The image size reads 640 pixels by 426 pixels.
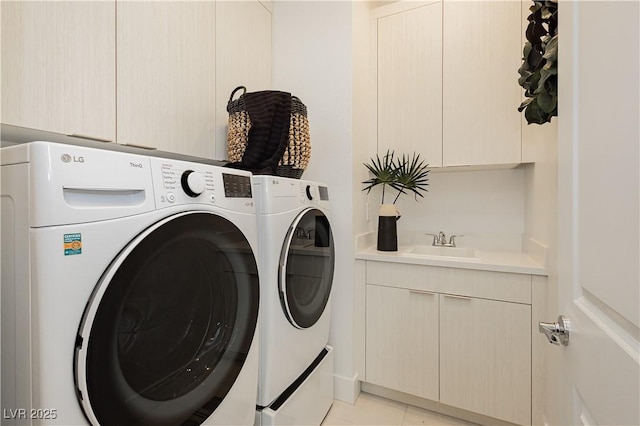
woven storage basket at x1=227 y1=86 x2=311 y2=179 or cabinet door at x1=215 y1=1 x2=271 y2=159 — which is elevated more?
cabinet door at x1=215 y1=1 x2=271 y2=159

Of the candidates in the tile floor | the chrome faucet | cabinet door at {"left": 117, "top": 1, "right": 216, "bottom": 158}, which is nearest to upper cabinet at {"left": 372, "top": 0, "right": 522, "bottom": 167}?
the chrome faucet

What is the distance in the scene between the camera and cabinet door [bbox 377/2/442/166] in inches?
75.6

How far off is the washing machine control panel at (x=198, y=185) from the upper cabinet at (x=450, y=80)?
Answer: 4.53 feet

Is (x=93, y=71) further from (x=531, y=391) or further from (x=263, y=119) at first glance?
(x=531, y=391)

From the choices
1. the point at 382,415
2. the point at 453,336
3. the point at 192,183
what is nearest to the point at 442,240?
the point at 453,336

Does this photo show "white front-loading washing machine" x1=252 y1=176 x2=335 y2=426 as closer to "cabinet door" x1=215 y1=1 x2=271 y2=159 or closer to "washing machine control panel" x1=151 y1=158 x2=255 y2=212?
"washing machine control panel" x1=151 y1=158 x2=255 y2=212

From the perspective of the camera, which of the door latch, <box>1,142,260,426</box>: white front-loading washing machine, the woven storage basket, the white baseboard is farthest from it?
the white baseboard

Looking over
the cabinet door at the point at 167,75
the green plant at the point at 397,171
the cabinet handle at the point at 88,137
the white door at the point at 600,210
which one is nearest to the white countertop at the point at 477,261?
the green plant at the point at 397,171

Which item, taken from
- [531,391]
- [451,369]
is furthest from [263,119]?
[531,391]

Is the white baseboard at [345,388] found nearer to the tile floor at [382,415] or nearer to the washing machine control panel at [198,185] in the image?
the tile floor at [382,415]

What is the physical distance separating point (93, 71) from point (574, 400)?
1.52m

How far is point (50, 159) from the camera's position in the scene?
0.52 m

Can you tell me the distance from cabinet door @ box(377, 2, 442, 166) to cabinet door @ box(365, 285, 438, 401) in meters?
0.91

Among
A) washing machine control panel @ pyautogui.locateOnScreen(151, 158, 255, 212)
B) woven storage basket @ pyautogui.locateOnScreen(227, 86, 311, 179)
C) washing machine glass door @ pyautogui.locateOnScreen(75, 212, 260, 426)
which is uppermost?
woven storage basket @ pyautogui.locateOnScreen(227, 86, 311, 179)
